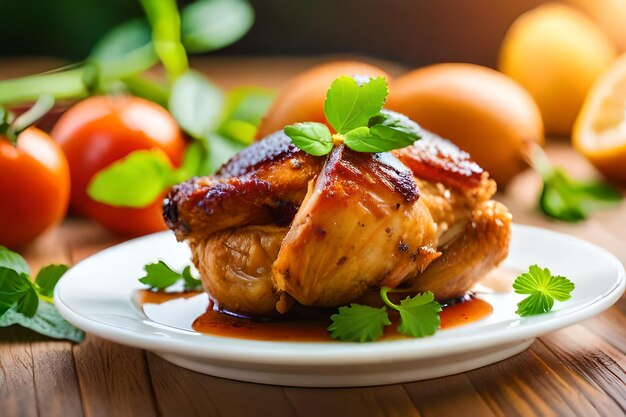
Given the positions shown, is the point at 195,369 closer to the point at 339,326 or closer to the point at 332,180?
the point at 339,326

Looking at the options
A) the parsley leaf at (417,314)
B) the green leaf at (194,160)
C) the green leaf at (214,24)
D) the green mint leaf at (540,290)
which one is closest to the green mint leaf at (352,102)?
the parsley leaf at (417,314)

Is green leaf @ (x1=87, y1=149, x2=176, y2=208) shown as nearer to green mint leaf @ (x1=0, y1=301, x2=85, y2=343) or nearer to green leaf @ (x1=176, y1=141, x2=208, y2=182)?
green leaf @ (x1=176, y1=141, x2=208, y2=182)

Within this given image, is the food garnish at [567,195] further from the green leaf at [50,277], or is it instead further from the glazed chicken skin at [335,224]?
the green leaf at [50,277]

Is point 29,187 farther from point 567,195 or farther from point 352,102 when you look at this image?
point 567,195

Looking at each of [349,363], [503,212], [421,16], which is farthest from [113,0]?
[349,363]

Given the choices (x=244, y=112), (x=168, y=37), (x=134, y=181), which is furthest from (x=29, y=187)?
(x=168, y=37)

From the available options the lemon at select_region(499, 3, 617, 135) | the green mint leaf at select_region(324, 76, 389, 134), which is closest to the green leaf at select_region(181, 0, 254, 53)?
the lemon at select_region(499, 3, 617, 135)

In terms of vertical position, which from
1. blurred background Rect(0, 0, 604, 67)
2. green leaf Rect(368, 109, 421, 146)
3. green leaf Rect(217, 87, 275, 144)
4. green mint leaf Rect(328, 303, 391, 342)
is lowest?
blurred background Rect(0, 0, 604, 67)
